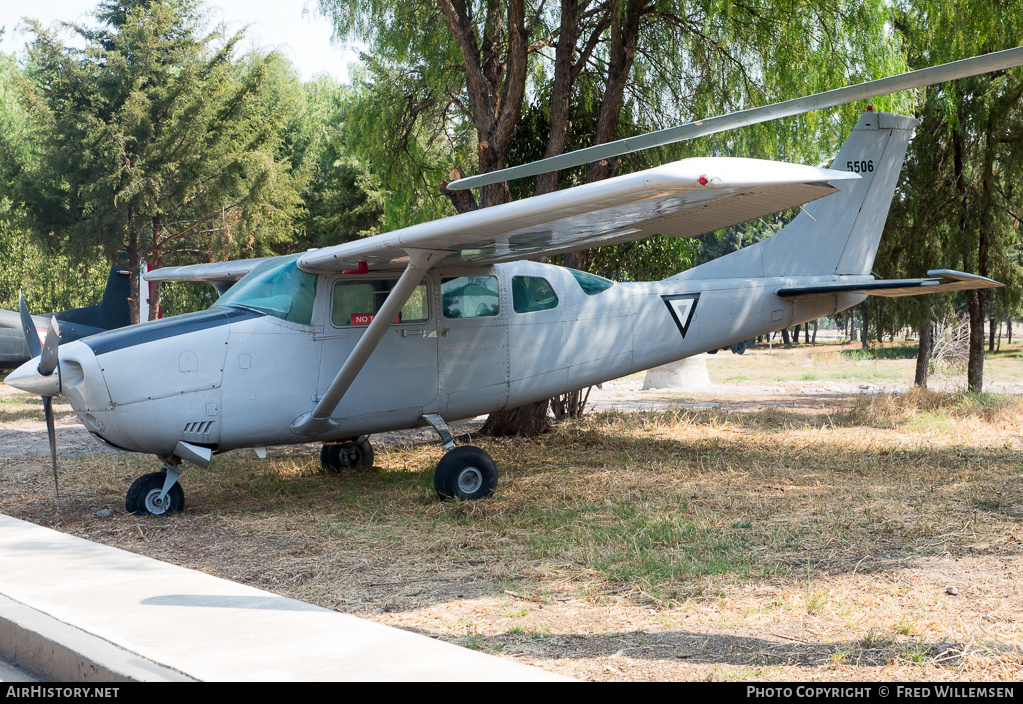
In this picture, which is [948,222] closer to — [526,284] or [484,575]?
[526,284]

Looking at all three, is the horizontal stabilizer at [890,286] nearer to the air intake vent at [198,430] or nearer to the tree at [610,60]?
the tree at [610,60]

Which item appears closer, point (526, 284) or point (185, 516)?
point (185, 516)

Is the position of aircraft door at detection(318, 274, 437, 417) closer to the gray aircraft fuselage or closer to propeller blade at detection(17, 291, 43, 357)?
the gray aircraft fuselage

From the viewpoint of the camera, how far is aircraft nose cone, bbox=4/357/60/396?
21.4ft

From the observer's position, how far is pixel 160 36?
17859 millimetres

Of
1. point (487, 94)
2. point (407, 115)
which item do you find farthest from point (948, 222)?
point (407, 115)

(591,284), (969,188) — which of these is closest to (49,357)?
(591,284)

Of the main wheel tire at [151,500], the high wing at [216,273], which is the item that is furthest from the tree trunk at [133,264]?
the main wheel tire at [151,500]

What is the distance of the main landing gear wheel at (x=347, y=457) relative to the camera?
31.4 feet

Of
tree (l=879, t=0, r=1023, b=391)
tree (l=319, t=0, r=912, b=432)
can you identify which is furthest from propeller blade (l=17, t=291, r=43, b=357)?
tree (l=879, t=0, r=1023, b=391)

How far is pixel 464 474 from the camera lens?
7.53 meters

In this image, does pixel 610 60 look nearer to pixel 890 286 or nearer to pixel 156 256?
pixel 890 286

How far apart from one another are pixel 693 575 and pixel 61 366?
17.4 ft

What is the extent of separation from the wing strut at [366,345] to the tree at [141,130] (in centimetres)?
1123
